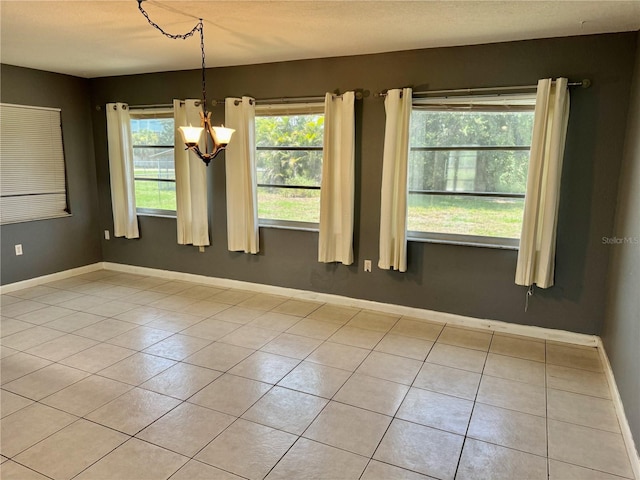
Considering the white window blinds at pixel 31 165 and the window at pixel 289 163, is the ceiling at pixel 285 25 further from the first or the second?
the white window blinds at pixel 31 165

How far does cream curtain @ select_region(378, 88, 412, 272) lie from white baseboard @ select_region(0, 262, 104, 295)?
12.4 feet

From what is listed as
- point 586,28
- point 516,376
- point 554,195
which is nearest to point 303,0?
point 586,28

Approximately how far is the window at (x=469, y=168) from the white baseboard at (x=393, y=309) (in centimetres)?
69

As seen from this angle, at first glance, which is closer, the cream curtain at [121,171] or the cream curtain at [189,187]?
the cream curtain at [189,187]

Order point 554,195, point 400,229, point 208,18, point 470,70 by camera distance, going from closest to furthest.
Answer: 1. point 208,18
2. point 554,195
3. point 470,70
4. point 400,229

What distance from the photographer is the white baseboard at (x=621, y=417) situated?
2024mm

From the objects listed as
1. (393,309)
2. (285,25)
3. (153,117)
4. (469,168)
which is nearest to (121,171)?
(153,117)

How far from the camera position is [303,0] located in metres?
2.48

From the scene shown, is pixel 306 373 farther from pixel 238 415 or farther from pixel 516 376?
pixel 516 376

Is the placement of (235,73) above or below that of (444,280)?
above

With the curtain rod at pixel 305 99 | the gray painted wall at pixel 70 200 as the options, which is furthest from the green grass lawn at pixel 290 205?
the gray painted wall at pixel 70 200

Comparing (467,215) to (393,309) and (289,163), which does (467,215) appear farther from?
(289,163)

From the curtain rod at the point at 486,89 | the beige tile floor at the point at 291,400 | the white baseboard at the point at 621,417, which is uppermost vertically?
the curtain rod at the point at 486,89

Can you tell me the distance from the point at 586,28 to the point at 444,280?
2128mm
